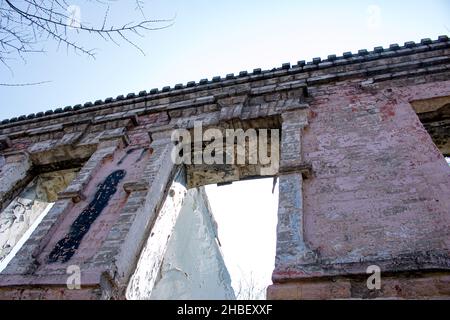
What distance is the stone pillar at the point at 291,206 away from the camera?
341 centimetres

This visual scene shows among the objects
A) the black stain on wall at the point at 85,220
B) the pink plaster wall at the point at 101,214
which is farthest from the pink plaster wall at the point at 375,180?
the black stain on wall at the point at 85,220

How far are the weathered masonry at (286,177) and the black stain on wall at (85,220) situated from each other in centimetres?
2

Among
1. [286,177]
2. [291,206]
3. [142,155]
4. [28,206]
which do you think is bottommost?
[291,206]

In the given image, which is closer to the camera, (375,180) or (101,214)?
(375,180)

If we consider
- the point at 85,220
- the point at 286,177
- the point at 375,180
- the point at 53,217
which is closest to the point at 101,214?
the point at 85,220

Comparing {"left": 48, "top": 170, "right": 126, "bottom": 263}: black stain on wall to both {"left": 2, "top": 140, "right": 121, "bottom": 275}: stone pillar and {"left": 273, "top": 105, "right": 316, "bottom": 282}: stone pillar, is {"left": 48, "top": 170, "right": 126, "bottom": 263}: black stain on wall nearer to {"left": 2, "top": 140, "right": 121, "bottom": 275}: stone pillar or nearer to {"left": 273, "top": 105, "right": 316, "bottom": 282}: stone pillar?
{"left": 2, "top": 140, "right": 121, "bottom": 275}: stone pillar

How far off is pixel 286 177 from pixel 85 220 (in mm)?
2604

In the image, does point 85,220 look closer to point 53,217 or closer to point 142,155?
point 53,217

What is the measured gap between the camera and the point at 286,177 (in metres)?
4.38

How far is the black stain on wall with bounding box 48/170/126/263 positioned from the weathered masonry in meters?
0.02

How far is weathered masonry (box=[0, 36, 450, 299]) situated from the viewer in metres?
3.38

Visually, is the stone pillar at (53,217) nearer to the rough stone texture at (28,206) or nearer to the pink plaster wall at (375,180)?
the rough stone texture at (28,206)

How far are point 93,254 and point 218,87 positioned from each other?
3.85 meters
